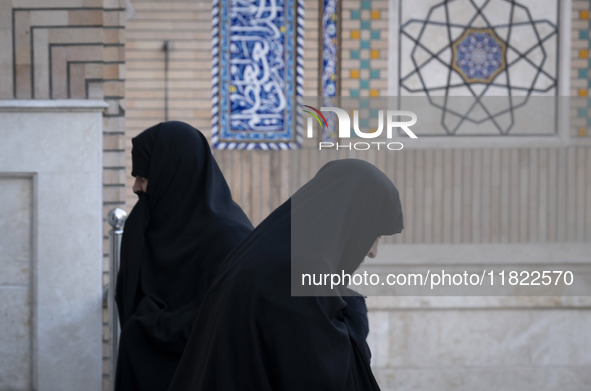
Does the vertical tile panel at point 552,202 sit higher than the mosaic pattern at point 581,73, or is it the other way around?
the mosaic pattern at point 581,73

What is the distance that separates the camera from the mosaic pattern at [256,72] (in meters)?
4.14

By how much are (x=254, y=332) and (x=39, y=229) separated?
2.13m

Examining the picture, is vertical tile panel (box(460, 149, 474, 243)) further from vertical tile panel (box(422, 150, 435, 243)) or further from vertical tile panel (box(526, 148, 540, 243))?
vertical tile panel (box(526, 148, 540, 243))

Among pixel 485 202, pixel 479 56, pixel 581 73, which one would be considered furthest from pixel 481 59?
pixel 485 202

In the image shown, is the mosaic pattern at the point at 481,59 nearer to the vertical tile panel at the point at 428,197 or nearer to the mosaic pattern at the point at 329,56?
the vertical tile panel at the point at 428,197

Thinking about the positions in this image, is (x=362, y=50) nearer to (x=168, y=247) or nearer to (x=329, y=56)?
(x=329, y=56)

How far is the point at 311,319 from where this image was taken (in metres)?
1.40

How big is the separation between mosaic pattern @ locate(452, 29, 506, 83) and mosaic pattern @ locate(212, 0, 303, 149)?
2.60ft

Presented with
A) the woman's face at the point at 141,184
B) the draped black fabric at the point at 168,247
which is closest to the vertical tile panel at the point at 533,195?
the draped black fabric at the point at 168,247

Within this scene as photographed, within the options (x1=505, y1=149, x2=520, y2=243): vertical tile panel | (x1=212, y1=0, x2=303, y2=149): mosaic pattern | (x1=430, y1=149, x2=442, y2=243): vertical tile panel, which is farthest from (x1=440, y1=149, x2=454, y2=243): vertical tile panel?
(x1=212, y1=0, x2=303, y2=149): mosaic pattern

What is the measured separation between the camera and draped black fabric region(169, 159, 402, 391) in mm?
A: 1405

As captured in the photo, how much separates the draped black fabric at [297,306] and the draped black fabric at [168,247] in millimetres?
789

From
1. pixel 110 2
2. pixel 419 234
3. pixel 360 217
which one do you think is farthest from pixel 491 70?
pixel 360 217

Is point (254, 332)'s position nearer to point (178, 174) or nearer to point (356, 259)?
point (356, 259)
